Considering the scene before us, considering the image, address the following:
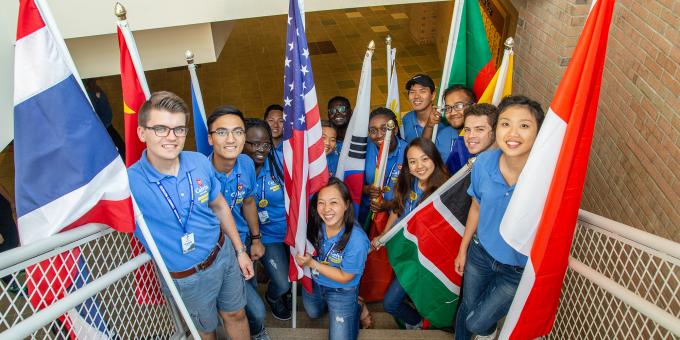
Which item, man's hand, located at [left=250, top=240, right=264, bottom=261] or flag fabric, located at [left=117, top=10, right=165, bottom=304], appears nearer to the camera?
flag fabric, located at [left=117, top=10, right=165, bottom=304]

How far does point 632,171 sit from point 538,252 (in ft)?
3.85

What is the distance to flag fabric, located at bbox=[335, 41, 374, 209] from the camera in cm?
386

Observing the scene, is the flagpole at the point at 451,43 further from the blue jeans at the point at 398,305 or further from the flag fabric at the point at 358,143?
the blue jeans at the point at 398,305

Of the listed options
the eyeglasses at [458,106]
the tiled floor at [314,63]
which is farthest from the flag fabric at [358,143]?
the tiled floor at [314,63]

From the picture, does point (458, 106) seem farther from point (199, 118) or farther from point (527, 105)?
point (199, 118)

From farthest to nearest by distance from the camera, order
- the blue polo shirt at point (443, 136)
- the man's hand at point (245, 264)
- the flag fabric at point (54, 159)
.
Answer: the blue polo shirt at point (443, 136), the man's hand at point (245, 264), the flag fabric at point (54, 159)

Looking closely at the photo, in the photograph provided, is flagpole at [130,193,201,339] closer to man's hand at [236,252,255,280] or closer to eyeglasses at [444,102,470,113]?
man's hand at [236,252,255,280]

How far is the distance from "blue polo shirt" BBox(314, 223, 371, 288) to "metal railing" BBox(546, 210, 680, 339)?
122 centimetres

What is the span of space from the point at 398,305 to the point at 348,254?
2.78ft

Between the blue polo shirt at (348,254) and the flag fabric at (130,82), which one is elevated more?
the flag fabric at (130,82)

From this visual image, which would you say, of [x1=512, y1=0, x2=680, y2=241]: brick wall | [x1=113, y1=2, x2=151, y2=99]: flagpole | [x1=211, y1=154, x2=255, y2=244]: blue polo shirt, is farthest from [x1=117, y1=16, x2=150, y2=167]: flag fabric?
[x1=512, y1=0, x2=680, y2=241]: brick wall

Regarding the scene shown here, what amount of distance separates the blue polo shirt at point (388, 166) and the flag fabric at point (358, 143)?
0.31 feet

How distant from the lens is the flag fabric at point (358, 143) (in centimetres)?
386

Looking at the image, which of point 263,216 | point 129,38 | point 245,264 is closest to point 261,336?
point 245,264
